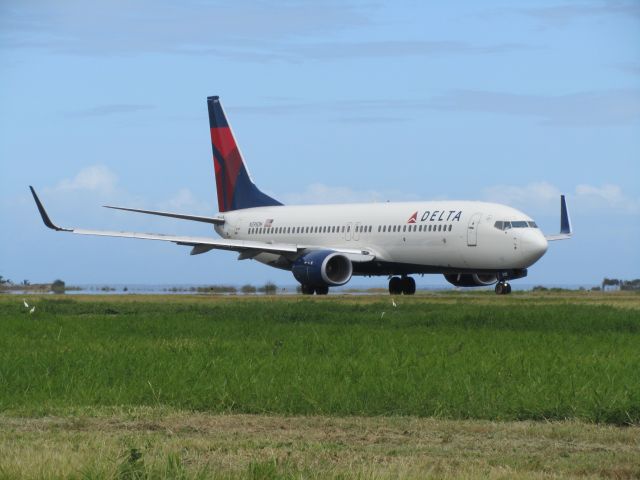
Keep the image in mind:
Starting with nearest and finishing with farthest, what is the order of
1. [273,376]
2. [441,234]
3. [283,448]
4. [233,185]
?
[283,448]
[273,376]
[441,234]
[233,185]

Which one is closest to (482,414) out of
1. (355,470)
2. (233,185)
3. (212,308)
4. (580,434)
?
(580,434)

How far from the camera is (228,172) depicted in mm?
50812

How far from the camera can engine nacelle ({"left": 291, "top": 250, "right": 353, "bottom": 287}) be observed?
4056cm

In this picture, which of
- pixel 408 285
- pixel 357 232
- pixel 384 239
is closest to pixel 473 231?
pixel 384 239

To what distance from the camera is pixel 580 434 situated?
10.2m

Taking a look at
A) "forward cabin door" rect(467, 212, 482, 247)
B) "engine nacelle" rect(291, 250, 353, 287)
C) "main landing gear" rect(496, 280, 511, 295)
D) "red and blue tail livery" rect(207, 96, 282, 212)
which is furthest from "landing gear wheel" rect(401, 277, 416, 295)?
"red and blue tail livery" rect(207, 96, 282, 212)

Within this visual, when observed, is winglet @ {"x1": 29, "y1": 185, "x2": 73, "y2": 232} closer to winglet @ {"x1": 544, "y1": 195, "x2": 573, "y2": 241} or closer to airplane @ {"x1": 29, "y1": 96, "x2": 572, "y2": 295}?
airplane @ {"x1": 29, "y1": 96, "x2": 572, "y2": 295}

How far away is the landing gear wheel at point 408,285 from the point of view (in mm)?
44094

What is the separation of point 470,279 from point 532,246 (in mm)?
6255

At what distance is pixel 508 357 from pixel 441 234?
78.8 feet

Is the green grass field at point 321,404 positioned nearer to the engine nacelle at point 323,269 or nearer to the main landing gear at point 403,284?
the engine nacelle at point 323,269

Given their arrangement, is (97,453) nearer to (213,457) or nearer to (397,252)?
(213,457)

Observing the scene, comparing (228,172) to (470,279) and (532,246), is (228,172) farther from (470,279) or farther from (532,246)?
(532,246)

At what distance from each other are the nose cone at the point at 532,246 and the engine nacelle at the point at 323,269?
651 centimetres
